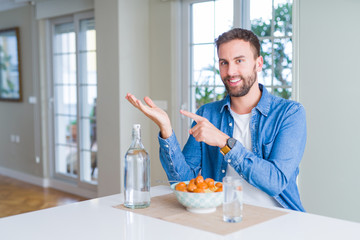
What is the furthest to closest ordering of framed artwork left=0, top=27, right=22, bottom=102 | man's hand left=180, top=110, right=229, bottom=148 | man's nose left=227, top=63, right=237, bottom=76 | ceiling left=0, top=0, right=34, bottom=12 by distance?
framed artwork left=0, top=27, right=22, bottom=102, ceiling left=0, top=0, right=34, bottom=12, man's nose left=227, top=63, right=237, bottom=76, man's hand left=180, top=110, right=229, bottom=148

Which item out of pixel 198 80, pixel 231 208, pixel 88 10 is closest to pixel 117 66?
pixel 198 80

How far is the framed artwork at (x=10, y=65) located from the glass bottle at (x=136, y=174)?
4994 mm

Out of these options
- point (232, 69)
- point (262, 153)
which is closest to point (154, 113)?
point (232, 69)

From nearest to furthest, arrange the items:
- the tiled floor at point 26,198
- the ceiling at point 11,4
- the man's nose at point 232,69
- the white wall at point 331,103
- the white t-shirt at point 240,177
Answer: the white t-shirt at point 240,177 → the man's nose at point 232,69 → the white wall at point 331,103 → the tiled floor at point 26,198 → the ceiling at point 11,4

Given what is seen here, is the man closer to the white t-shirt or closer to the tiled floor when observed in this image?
the white t-shirt

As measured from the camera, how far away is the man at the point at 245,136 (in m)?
1.71

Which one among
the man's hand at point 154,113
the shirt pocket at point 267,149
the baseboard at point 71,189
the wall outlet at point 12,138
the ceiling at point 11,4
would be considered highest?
the ceiling at point 11,4

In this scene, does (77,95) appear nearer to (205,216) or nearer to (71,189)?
(71,189)

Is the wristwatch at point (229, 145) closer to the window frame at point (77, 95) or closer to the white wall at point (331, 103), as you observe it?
the white wall at point (331, 103)

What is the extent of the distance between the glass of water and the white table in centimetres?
7

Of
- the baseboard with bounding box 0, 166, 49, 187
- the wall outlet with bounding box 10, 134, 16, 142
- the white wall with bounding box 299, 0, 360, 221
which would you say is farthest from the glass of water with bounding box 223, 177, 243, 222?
the wall outlet with bounding box 10, 134, 16, 142

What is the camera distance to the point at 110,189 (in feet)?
14.7

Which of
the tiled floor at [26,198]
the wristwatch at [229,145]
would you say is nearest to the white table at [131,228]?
the wristwatch at [229,145]

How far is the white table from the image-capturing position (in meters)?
1.32
